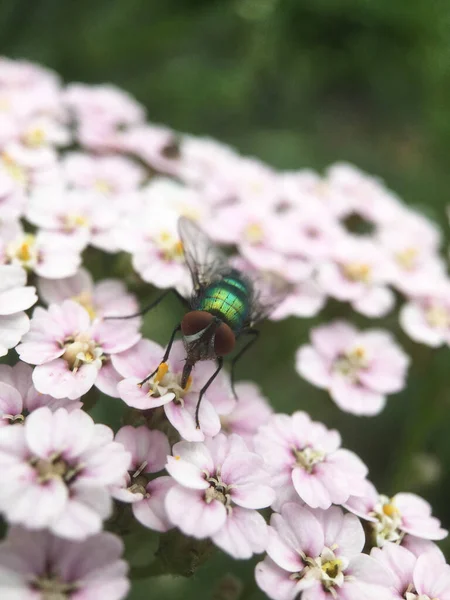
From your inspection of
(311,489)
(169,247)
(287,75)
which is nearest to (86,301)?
(169,247)

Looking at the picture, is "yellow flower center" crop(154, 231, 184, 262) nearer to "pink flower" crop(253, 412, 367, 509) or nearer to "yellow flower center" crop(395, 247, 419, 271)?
"pink flower" crop(253, 412, 367, 509)

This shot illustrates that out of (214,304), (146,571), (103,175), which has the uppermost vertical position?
(214,304)

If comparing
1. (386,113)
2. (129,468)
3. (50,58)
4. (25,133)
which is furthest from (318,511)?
(386,113)

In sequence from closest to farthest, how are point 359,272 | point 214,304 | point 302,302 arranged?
point 214,304
point 302,302
point 359,272

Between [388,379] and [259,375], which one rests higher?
[388,379]

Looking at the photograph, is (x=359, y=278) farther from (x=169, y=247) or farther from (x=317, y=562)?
(x=317, y=562)

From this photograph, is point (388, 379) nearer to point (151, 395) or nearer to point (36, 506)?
point (151, 395)
